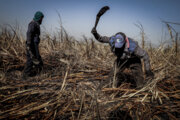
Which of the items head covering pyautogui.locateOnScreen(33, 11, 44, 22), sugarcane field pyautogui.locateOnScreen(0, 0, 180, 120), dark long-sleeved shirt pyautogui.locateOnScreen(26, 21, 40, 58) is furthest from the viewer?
head covering pyautogui.locateOnScreen(33, 11, 44, 22)

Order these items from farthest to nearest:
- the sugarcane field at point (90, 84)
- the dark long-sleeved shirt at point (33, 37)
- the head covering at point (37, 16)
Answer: the head covering at point (37, 16)
the dark long-sleeved shirt at point (33, 37)
the sugarcane field at point (90, 84)

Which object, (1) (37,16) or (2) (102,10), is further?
(1) (37,16)

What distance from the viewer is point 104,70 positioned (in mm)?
2646

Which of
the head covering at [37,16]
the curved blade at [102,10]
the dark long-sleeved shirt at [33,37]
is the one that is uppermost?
the head covering at [37,16]

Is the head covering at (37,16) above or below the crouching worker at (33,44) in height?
above

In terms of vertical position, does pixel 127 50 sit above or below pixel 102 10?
below

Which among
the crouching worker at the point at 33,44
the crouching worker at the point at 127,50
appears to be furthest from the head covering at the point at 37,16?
the crouching worker at the point at 127,50

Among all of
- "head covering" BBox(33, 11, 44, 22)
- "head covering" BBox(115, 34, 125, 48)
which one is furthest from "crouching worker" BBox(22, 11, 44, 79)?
"head covering" BBox(115, 34, 125, 48)

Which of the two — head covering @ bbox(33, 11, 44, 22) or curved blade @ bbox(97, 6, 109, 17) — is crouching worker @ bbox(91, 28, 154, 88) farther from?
head covering @ bbox(33, 11, 44, 22)

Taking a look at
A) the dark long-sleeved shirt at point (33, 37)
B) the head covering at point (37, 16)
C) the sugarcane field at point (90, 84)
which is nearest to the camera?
the sugarcane field at point (90, 84)

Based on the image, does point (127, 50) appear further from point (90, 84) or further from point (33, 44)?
point (33, 44)

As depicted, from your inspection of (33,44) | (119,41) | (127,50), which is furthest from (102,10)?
(33,44)

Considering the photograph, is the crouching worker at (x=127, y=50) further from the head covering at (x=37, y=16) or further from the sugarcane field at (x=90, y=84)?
the head covering at (x=37, y=16)

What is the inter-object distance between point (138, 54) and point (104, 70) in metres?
0.98
